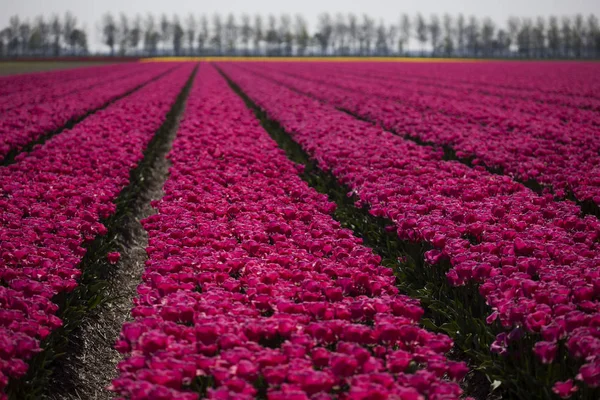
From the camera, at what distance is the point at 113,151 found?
8750 mm

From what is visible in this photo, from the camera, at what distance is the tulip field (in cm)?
286

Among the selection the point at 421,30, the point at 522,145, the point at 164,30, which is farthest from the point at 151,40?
the point at 522,145

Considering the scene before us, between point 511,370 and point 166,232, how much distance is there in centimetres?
317

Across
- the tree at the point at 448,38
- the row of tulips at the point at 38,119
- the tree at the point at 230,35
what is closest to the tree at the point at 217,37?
the tree at the point at 230,35

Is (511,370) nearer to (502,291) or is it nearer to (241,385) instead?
(502,291)

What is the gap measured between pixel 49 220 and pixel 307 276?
2.91m

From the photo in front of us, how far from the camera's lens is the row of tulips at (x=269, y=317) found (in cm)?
266

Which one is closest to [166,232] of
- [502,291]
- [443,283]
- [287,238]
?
[287,238]

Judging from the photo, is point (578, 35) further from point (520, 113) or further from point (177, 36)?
point (520, 113)

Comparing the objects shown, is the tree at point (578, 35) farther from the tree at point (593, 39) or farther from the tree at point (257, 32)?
the tree at point (257, 32)

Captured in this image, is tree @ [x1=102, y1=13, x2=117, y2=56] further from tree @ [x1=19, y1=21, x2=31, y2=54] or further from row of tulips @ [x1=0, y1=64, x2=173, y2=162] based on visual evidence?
row of tulips @ [x1=0, y1=64, x2=173, y2=162]

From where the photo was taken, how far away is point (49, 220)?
207 inches

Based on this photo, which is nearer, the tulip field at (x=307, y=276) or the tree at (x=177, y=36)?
the tulip field at (x=307, y=276)

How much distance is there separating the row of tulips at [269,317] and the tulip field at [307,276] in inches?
0.5
